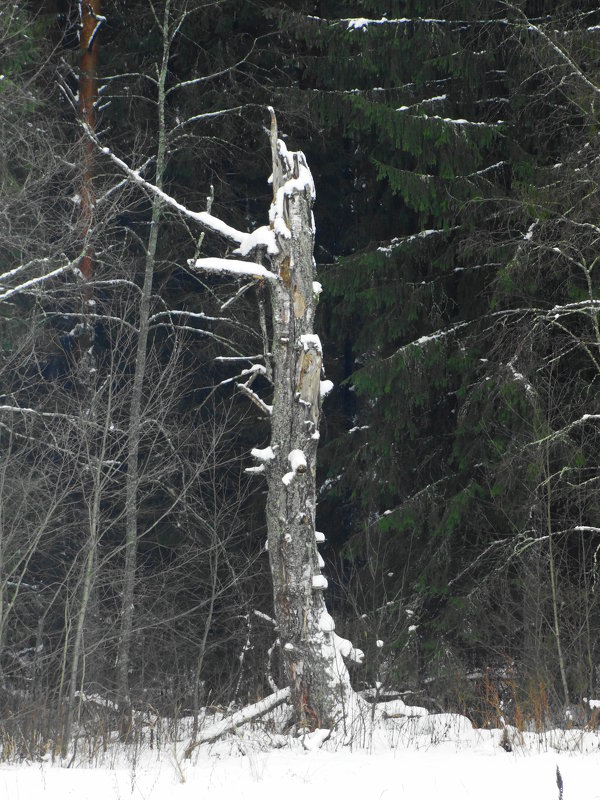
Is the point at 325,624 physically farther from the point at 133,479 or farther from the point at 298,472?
the point at 133,479

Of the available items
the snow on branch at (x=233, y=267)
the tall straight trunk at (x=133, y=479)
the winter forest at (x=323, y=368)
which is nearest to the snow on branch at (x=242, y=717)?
the winter forest at (x=323, y=368)

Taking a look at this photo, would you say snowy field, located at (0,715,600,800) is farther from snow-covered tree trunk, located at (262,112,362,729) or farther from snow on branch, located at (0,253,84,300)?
snow on branch, located at (0,253,84,300)

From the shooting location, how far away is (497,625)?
10391 mm

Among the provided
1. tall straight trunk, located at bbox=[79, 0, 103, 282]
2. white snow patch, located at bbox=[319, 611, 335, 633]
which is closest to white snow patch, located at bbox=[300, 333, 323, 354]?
white snow patch, located at bbox=[319, 611, 335, 633]

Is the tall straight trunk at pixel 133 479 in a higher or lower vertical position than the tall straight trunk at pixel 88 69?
lower

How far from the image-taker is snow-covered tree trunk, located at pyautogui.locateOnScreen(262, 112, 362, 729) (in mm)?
8023

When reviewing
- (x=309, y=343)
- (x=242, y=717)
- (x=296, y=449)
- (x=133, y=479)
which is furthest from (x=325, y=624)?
(x=133, y=479)

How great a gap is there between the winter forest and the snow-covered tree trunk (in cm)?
2

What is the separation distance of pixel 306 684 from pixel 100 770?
212 centimetres

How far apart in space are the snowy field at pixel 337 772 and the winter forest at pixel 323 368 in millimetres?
401

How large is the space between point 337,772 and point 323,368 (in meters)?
4.47

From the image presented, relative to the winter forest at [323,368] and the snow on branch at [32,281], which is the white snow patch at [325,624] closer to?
the winter forest at [323,368]

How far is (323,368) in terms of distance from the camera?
31.9 ft

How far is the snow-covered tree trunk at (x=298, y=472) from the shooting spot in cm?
802
